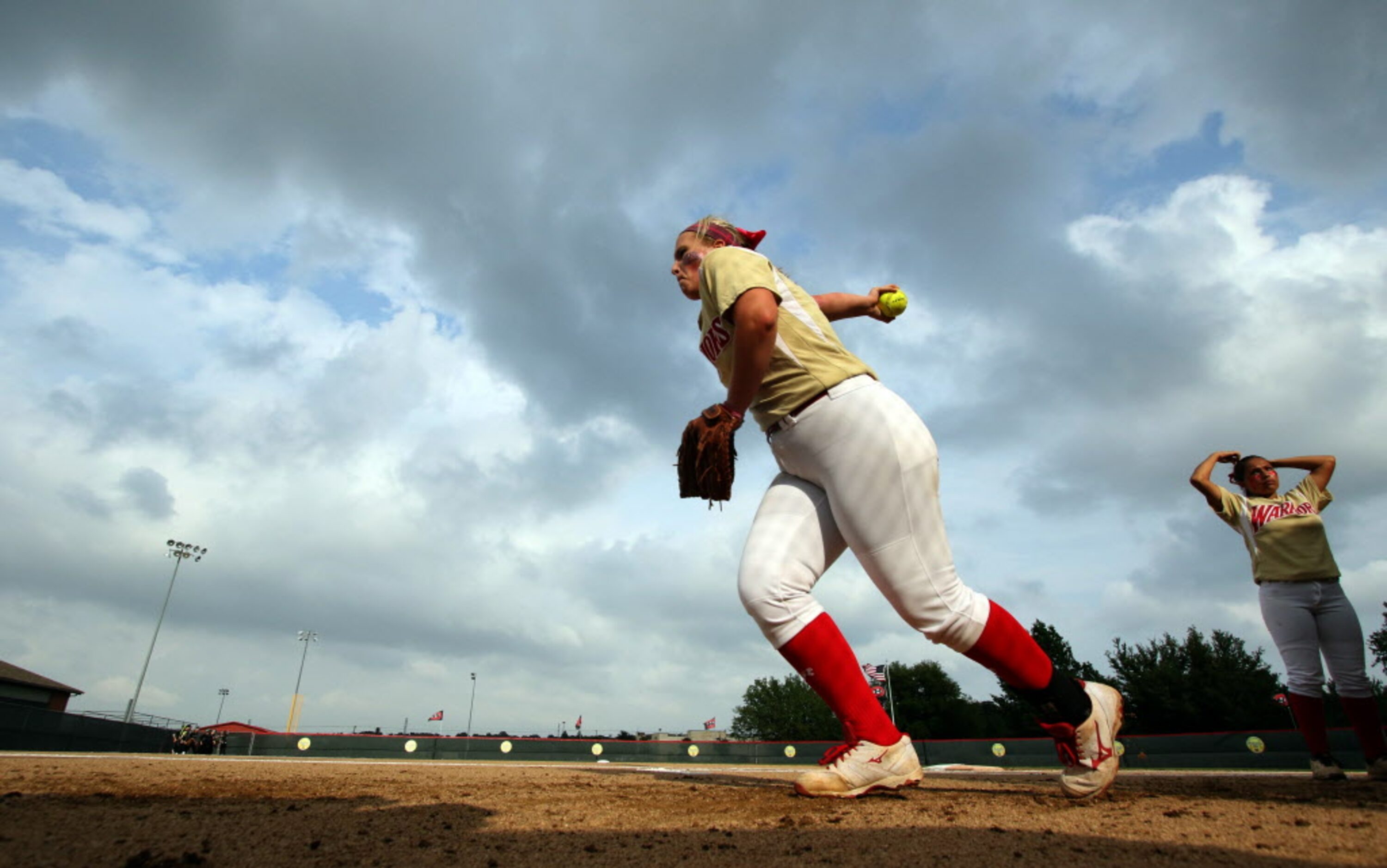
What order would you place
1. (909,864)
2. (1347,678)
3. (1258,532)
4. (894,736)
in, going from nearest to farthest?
(909,864) < (894,736) < (1347,678) < (1258,532)

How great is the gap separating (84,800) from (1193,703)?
1848 inches

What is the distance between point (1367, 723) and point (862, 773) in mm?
3394

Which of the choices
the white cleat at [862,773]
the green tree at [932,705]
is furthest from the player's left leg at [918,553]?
the green tree at [932,705]

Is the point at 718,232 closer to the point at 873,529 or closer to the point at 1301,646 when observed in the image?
the point at 873,529

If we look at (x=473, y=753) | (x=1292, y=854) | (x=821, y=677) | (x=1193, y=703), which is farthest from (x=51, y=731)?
(x=1193, y=703)

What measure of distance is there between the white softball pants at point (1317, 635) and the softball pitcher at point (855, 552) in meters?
2.27

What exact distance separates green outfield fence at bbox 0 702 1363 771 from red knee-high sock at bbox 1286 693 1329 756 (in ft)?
20.2

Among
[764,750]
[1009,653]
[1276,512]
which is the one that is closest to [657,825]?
[1009,653]

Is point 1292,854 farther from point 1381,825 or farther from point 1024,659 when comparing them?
point 1024,659

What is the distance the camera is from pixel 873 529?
265cm

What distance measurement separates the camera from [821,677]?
2.68 m

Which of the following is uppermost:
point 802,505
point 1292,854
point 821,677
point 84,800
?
point 802,505

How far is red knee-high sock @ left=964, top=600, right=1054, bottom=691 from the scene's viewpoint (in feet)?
8.69

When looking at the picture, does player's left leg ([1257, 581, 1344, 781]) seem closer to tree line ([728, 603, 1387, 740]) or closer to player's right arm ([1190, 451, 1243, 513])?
player's right arm ([1190, 451, 1243, 513])
